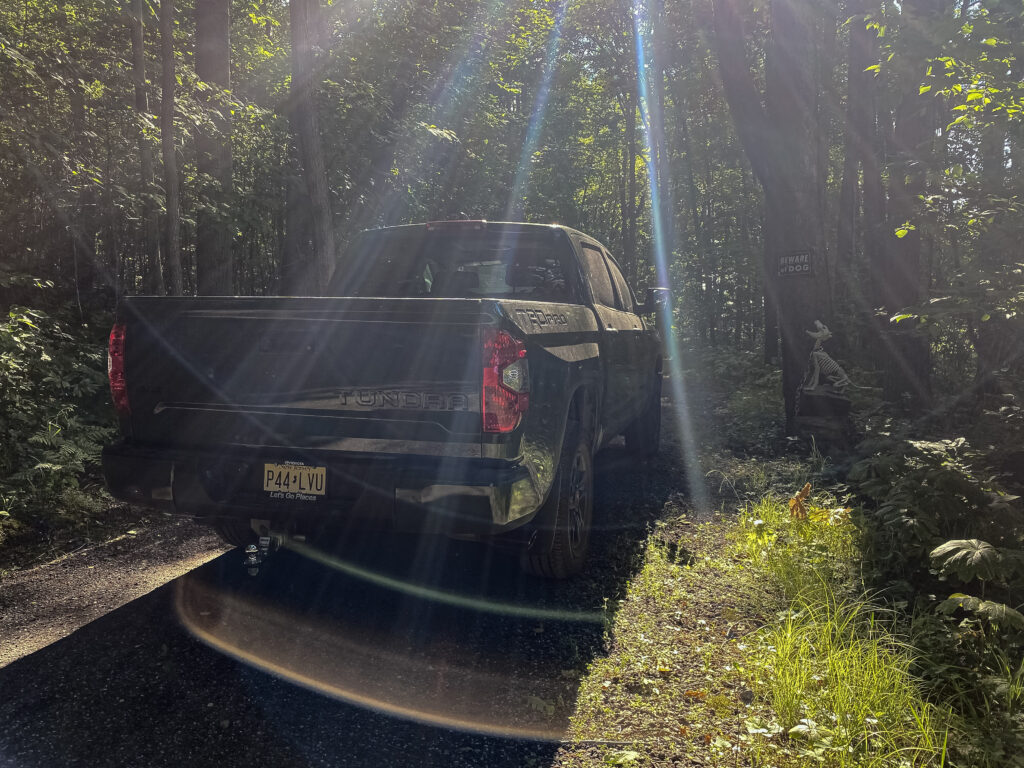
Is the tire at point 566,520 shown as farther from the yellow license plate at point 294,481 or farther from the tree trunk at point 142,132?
the tree trunk at point 142,132

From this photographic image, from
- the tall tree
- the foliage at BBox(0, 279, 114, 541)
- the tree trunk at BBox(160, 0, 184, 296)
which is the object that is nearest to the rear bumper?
the foliage at BBox(0, 279, 114, 541)

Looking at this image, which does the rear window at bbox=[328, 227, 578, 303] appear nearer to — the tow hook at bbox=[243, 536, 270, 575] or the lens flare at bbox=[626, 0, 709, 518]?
the tow hook at bbox=[243, 536, 270, 575]

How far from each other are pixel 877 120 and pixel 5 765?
22338 millimetres

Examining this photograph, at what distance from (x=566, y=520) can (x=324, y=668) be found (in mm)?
1534

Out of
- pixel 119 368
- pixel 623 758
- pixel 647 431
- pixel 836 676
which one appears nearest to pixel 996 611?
pixel 836 676

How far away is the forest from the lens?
4008 millimetres

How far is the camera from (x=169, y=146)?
8.72 meters

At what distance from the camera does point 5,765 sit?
2516mm

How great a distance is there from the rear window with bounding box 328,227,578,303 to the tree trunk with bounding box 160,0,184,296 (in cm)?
482

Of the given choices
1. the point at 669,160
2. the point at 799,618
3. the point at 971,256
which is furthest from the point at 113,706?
the point at 669,160

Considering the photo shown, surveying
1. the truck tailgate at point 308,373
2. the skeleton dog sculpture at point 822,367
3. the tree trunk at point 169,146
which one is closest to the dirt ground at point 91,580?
the truck tailgate at point 308,373

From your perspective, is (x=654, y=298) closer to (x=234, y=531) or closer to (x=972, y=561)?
(x=234, y=531)

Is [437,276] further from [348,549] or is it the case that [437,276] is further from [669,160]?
[669,160]

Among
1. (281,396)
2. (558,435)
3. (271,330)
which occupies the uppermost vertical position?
(271,330)
